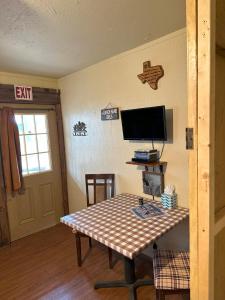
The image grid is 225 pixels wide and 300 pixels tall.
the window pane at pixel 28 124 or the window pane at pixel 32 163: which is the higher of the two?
the window pane at pixel 28 124

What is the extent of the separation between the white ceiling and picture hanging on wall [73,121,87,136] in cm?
91

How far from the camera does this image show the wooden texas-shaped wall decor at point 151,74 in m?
2.14

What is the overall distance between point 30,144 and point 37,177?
522 mm

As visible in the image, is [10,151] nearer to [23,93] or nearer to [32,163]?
[32,163]

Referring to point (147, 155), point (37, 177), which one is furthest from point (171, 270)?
point (37, 177)

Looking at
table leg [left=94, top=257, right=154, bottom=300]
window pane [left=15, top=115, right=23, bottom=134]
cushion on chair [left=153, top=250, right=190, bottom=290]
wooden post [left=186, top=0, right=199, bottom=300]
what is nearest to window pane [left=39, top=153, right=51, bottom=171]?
window pane [left=15, top=115, right=23, bottom=134]

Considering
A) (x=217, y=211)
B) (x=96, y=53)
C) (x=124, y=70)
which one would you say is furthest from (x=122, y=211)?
(x=96, y=53)

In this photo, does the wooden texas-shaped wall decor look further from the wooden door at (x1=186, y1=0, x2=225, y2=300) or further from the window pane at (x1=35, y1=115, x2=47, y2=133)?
the window pane at (x1=35, y1=115, x2=47, y2=133)

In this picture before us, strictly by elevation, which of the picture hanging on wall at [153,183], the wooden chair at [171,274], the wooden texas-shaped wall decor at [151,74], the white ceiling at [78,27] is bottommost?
the wooden chair at [171,274]

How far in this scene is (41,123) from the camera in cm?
342

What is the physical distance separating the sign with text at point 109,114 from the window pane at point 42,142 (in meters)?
1.15

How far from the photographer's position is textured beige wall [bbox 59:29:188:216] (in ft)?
6.82

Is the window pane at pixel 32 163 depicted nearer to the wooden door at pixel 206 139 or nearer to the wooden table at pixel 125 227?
the wooden table at pixel 125 227

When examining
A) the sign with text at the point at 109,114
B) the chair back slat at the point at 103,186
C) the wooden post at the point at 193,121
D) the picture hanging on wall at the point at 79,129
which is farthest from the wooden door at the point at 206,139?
the picture hanging on wall at the point at 79,129
